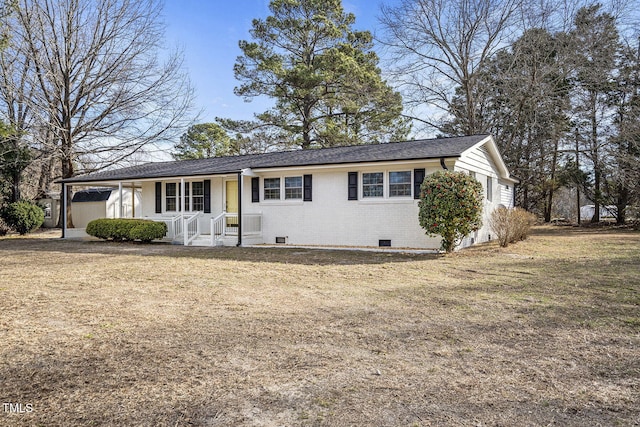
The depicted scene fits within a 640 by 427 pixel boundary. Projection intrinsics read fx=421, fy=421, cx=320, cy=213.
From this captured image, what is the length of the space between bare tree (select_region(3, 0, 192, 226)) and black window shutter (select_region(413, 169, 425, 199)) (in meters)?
13.8

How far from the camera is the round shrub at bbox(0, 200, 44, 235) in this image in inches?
752

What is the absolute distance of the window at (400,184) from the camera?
42.0 feet

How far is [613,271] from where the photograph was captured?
832 cm

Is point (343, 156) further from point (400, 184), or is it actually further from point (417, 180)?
point (417, 180)

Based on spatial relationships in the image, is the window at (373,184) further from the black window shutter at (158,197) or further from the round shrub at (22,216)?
the round shrub at (22,216)

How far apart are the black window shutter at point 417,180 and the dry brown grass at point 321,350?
5117 mm

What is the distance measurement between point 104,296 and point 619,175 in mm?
25202

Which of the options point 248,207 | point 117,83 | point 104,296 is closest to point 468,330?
point 104,296

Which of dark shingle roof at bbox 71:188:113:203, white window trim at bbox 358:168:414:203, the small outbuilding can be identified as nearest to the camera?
white window trim at bbox 358:168:414:203

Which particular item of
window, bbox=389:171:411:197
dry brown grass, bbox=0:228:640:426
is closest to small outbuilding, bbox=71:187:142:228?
window, bbox=389:171:411:197

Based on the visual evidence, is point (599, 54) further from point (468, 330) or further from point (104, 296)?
point (104, 296)

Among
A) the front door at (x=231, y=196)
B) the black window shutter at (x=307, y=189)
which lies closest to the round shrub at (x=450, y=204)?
the black window shutter at (x=307, y=189)

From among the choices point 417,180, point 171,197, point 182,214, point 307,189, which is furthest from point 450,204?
point 171,197

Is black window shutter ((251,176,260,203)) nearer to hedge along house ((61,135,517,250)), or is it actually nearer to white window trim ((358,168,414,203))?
hedge along house ((61,135,517,250))
